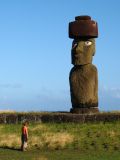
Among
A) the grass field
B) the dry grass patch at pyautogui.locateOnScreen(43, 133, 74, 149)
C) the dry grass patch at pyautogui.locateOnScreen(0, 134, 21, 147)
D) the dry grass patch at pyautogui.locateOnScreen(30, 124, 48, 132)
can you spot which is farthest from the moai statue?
the dry grass patch at pyautogui.locateOnScreen(0, 134, 21, 147)

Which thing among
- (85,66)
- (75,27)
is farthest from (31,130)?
(75,27)

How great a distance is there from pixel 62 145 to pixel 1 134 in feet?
11.8

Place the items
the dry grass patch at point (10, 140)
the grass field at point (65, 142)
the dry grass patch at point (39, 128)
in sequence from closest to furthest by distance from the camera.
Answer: the grass field at point (65, 142) → the dry grass patch at point (10, 140) → the dry grass patch at point (39, 128)

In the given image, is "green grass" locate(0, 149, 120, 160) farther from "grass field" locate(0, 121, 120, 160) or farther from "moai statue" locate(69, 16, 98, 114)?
"moai statue" locate(69, 16, 98, 114)

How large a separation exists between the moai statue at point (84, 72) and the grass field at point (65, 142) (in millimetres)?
1769

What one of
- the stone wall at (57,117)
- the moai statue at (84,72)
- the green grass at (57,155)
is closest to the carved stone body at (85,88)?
the moai statue at (84,72)

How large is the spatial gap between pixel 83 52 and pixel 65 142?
6.33 meters

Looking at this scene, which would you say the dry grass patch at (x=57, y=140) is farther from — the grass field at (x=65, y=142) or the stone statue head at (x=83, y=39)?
the stone statue head at (x=83, y=39)

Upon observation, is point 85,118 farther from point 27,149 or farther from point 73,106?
point 27,149

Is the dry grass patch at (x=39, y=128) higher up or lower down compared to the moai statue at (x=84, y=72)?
lower down

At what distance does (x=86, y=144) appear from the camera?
59.1ft

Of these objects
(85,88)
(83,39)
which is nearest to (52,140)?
(85,88)

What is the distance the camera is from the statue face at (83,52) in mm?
23109

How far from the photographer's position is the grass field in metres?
16.1
